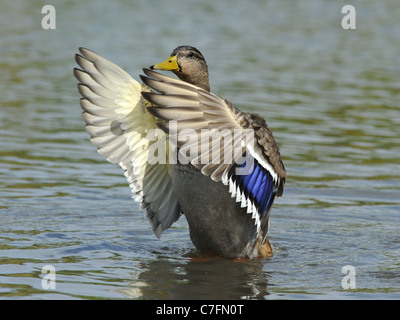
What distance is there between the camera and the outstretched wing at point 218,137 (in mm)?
5918

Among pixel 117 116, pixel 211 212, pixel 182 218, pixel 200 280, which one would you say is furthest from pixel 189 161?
pixel 182 218

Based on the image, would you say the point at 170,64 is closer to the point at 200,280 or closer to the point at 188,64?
the point at 188,64

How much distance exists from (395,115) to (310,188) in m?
4.47

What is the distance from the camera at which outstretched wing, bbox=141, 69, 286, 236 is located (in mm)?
5918

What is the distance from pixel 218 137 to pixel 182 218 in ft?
11.5

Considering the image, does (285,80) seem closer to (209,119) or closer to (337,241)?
(337,241)

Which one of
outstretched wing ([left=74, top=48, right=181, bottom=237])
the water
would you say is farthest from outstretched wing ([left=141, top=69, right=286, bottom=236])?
outstretched wing ([left=74, top=48, right=181, bottom=237])

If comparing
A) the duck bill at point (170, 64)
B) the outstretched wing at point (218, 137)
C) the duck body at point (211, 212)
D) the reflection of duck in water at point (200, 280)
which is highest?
the duck bill at point (170, 64)

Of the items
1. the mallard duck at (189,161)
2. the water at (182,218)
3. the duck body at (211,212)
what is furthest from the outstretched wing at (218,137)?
the water at (182,218)

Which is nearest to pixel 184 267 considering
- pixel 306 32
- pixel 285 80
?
pixel 285 80

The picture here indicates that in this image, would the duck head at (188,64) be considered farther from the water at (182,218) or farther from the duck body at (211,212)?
the water at (182,218)

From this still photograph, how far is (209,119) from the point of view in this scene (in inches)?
241

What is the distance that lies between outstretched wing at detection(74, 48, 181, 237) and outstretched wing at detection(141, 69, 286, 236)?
1073 mm

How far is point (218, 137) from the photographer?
Answer: 613 centimetres
